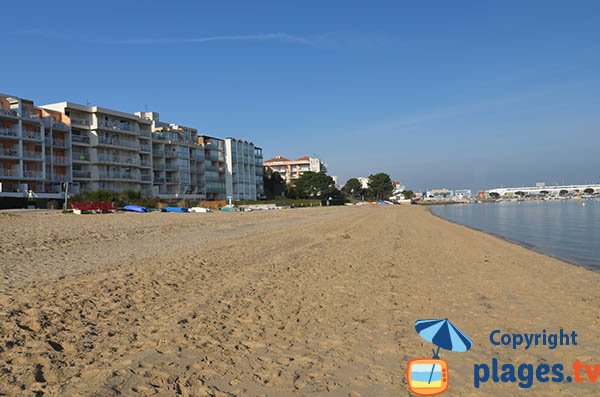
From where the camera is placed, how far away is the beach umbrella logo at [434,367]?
3996mm

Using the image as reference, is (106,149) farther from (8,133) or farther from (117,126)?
(8,133)

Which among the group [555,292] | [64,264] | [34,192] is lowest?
[555,292]

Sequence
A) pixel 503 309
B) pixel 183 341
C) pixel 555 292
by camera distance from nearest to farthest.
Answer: pixel 183 341 < pixel 503 309 < pixel 555 292

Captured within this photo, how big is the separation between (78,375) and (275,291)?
17.4 ft

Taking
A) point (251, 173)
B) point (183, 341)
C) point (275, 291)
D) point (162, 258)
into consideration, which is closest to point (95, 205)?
point (162, 258)

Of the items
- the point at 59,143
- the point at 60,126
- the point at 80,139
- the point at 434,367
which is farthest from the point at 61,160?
the point at 434,367

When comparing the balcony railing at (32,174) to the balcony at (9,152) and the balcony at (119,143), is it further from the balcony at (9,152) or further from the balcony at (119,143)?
the balcony at (119,143)

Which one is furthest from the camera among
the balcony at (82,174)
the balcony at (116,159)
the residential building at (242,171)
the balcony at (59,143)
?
the residential building at (242,171)

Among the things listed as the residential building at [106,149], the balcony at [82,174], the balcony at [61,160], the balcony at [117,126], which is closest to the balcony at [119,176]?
the residential building at [106,149]

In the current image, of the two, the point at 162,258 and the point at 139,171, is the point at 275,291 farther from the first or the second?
the point at 139,171

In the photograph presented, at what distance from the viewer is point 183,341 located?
6375 millimetres

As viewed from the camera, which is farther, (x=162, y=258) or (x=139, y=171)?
(x=139, y=171)

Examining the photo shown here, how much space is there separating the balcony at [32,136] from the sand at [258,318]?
44254mm

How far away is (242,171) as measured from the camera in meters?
102
